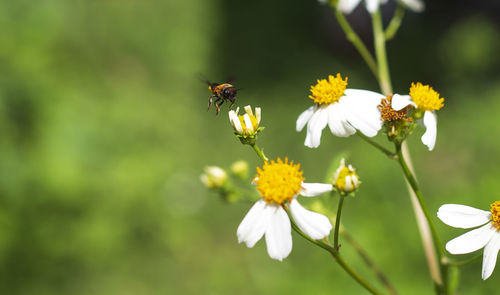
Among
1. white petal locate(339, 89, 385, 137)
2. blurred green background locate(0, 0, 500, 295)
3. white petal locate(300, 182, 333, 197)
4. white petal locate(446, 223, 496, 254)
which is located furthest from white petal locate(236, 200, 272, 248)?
blurred green background locate(0, 0, 500, 295)

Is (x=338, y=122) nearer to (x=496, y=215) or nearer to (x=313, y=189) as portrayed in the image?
(x=313, y=189)

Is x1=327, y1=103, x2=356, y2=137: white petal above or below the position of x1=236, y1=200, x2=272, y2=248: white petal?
above

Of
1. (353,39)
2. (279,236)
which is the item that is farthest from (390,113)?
(353,39)

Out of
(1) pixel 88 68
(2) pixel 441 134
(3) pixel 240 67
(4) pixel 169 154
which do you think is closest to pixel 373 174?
(2) pixel 441 134

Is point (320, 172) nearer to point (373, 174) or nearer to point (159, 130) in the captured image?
point (373, 174)

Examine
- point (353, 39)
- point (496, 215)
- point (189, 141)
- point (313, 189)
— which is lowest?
point (496, 215)

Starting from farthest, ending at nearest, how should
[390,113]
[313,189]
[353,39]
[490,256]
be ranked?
[353,39]
[390,113]
[313,189]
[490,256]

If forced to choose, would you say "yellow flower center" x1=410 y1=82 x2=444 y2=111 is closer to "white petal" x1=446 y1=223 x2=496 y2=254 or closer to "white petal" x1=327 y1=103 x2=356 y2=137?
"white petal" x1=327 y1=103 x2=356 y2=137
